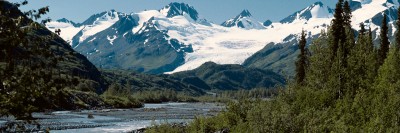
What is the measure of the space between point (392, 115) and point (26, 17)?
31303mm

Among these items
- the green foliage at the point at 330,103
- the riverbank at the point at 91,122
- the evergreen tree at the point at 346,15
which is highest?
the evergreen tree at the point at 346,15

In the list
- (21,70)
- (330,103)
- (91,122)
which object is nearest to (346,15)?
(330,103)

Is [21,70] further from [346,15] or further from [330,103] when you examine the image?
[346,15]

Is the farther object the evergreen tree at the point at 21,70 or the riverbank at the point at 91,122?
the riverbank at the point at 91,122

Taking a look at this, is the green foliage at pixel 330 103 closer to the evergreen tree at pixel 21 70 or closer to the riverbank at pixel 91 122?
the riverbank at pixel 91 122

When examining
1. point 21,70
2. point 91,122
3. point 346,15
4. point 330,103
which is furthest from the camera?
point 91,122

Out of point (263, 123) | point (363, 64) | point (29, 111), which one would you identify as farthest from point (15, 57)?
point (363, 64)

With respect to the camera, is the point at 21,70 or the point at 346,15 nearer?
the point at 21,70

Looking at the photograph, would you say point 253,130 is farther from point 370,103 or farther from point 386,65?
point 386,65

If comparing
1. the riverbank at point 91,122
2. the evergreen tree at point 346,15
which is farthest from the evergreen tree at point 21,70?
the evergreen tree at point 346,15

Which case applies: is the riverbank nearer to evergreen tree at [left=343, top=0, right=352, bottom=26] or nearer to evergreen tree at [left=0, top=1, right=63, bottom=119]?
evergreen tree at [left=343, top=0, right=352, bottom=26]

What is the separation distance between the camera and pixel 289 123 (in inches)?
1356

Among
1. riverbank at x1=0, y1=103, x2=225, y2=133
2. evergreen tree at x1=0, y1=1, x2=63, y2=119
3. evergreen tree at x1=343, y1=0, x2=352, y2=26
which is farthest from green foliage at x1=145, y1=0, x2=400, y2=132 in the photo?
evergreen tree at x1=0, y1=1, x2=63, y2=119

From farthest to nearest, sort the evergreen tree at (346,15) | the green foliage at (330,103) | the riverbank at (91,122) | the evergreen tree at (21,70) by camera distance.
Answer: the riverbank at (91,122)
the evergreen tree at (346,15)
the green foliage at (330,103)
the evergreen tree at (21,70)
